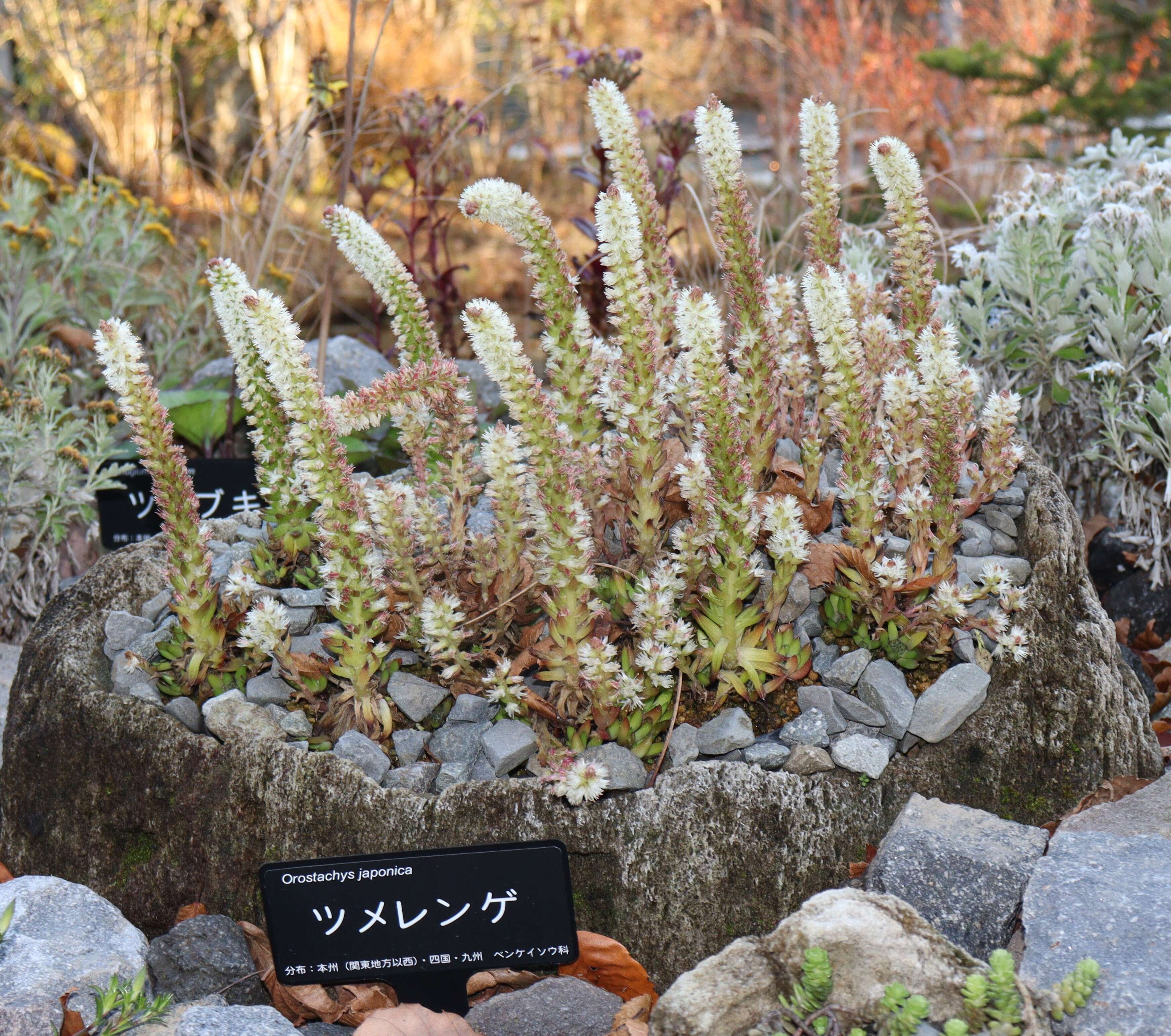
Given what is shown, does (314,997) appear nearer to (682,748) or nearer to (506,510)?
(682,748)

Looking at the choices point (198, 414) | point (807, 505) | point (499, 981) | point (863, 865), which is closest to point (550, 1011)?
point (499, 981)

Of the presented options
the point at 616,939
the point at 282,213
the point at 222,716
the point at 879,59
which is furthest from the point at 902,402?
the point at 879,59

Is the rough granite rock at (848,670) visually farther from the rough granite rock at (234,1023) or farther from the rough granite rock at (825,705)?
the rough granite rock at (234,1023)

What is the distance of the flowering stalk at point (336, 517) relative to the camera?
1.89m

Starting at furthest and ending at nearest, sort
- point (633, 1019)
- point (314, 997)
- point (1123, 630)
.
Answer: point (1123, 630) < point (314, 997) < point (633, 1019)

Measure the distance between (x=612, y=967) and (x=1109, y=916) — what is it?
80 cm

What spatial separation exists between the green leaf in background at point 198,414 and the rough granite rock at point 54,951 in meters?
1.89

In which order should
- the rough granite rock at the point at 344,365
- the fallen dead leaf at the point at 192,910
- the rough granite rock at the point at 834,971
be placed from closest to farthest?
1. the rough granite rock at the point at 834,971
2. the fallen dead leaf at the point at 192,910
3. the rough granite rock at the point at 344,365

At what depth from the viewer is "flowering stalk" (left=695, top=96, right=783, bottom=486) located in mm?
2195

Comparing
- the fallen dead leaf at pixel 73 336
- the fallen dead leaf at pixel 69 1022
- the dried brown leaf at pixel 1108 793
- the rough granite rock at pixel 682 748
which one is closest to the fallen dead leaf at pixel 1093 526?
the dried brown leaf at pixel 1108 793

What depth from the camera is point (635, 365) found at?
2.04 meters

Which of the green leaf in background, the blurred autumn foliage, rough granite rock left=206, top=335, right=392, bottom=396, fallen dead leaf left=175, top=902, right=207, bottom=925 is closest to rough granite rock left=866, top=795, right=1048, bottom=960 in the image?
fallen dead leaf left=175, top=902, right=207, bottom=925

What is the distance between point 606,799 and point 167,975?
821mm

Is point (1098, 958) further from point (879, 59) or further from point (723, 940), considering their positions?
point (879, 59)
